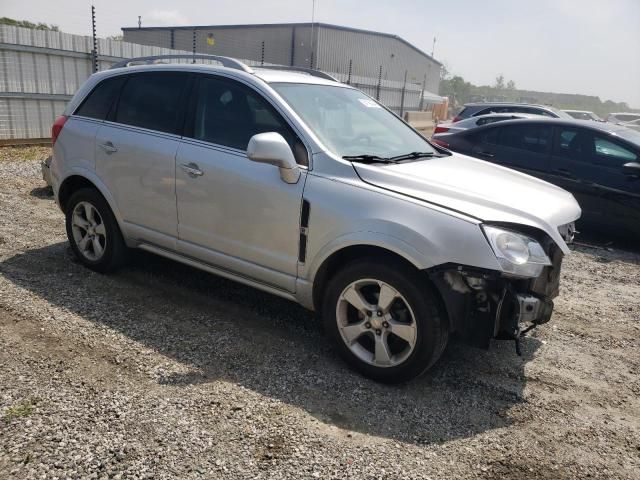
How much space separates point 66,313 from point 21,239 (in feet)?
7.09

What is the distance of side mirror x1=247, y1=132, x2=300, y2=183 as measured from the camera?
3344 mm

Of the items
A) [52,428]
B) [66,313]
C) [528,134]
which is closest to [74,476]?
[52,428]

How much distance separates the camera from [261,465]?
2.60m

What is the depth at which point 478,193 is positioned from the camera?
3.35 metres

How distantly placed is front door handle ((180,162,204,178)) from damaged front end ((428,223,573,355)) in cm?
191

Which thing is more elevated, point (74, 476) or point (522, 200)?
point (522, 200)

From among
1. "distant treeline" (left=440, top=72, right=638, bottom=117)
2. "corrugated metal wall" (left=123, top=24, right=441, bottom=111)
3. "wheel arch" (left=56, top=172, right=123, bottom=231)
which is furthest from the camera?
"distant treeline" (left=440, top=72, right=638, bottom=117)

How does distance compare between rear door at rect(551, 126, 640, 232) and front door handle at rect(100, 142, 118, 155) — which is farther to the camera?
rear door at rect(551, 126, 640, 232)

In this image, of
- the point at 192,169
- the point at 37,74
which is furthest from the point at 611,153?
the point at 37,74

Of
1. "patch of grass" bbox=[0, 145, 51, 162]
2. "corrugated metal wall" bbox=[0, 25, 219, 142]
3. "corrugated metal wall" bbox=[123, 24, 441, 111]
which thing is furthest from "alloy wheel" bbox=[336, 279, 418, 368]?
"corrugated metal wall" bbox=[123, 24, 441, 111]

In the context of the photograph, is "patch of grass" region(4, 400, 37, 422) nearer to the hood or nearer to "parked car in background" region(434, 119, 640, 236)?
the hood

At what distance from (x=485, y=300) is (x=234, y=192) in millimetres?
1853

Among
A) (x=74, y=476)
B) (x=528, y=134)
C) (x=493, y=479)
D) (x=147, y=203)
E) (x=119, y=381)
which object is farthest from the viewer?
(x=528, y=134)

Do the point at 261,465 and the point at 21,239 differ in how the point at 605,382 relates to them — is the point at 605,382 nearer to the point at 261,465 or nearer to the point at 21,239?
the point at 261,465
